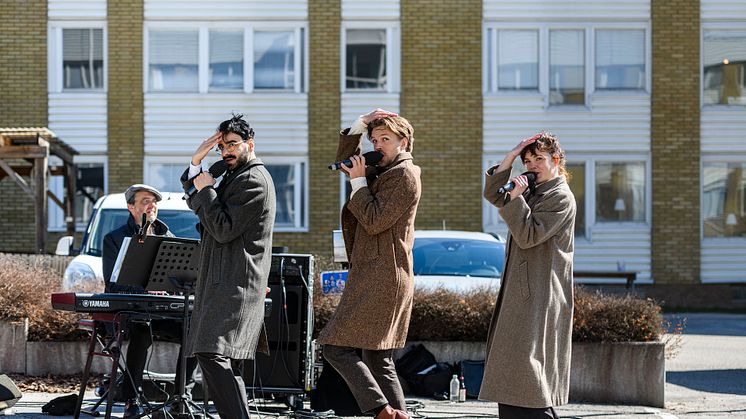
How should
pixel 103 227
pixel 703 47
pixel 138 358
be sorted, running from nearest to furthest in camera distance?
1. pixel 138 358
2. pixel 103 227
3. pixel 703 47

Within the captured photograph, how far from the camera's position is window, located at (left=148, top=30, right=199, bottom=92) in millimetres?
22094

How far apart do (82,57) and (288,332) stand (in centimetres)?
1444

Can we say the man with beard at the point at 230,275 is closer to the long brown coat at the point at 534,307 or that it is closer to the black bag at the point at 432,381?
the long brown coat at the point at 534,307

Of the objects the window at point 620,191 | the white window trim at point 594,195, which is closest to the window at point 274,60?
the white window trim at point 594,195

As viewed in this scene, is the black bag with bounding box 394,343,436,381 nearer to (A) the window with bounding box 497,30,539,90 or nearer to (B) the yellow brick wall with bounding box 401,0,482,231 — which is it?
(B) the yellow brick wall with bounding box 401,0,482,231

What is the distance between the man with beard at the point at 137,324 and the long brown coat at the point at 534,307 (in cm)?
264

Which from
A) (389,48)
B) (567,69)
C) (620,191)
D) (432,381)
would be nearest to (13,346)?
(432,381)

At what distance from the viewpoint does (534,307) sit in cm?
624

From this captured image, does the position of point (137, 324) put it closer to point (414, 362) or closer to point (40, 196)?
point (414, 362)

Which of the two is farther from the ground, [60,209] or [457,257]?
[60,209]

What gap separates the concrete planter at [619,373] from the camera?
10.2 m

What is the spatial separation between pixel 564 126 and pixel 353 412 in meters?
14.6

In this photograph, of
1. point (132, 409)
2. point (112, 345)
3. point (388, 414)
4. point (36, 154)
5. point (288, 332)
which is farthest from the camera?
point (36, 154)

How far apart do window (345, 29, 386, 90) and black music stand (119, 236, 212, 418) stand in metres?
15.0
